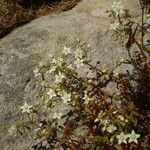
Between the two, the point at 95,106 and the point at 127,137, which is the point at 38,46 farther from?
the point at 127,137

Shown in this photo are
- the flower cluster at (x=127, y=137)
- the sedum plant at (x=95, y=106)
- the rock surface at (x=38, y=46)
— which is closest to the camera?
the flower cluster at (x=127, y=137)

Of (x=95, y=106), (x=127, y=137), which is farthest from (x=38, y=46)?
(x=127, y=137)

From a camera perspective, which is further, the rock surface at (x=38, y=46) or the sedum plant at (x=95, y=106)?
the rock surface at (x=38, y=46)

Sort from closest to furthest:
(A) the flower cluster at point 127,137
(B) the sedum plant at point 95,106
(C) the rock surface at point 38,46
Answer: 1. (A) the flower cluster at point 127,137
2. (B) the sedum plant at point 95,106
3. (C) the rock surface at point 38,46

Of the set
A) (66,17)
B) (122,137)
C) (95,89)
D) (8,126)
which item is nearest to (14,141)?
(8,126)

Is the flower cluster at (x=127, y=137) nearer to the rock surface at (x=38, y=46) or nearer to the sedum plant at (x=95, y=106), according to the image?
the sedum plant at (x=95, y=106)

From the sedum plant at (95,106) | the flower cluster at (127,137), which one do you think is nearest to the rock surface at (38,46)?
the sedum plant at (95,106)
